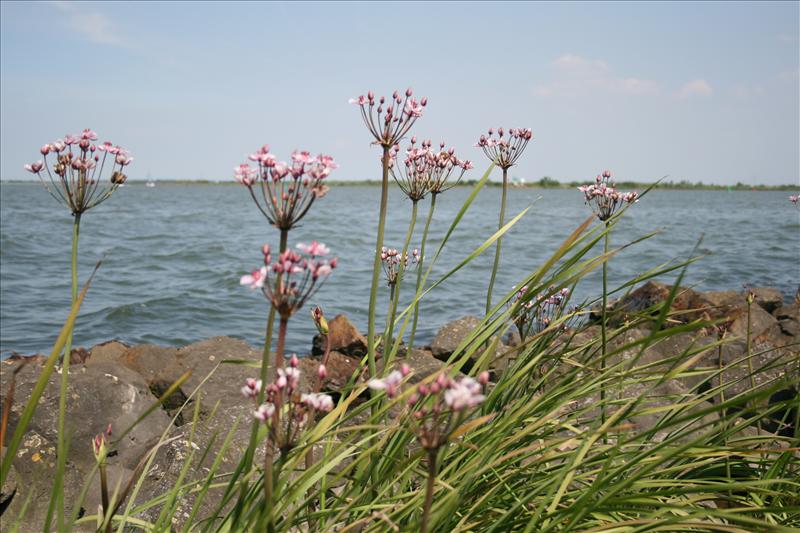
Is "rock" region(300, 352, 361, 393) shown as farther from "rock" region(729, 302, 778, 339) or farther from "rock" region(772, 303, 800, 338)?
"rock" region(772, 303, 800, 338)

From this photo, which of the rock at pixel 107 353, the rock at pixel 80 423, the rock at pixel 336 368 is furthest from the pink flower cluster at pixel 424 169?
the rock at pixel 107 353

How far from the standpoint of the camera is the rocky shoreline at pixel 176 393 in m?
4.06

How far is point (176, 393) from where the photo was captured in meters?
6.95

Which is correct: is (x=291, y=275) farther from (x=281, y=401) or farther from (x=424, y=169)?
(x=424, y=169)

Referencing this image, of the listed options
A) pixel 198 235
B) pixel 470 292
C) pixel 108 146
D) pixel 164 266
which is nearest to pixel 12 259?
pixel 164 266

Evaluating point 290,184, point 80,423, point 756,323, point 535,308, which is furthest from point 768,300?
point 290,184

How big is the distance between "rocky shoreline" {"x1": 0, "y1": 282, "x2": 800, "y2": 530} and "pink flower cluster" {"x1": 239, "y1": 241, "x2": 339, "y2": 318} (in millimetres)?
285

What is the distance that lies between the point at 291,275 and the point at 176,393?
5762 millimetres

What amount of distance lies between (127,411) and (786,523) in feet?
17.2

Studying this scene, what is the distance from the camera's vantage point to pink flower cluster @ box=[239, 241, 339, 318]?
1660 millimetres

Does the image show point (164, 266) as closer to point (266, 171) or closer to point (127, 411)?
point (127, 411)

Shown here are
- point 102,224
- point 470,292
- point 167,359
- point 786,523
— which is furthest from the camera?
point 102,224

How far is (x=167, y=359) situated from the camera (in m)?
9.42

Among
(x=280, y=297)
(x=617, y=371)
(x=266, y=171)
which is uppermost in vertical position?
(x=266, y=171)
